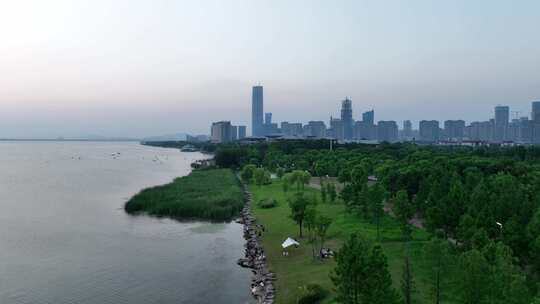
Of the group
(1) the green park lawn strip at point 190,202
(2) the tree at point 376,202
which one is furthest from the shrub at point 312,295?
A: (1) the green park lawn strip at point 190,202

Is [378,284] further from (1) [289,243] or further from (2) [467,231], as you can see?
(1) [289,243]

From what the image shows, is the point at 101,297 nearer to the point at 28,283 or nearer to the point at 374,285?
the point at 28,283

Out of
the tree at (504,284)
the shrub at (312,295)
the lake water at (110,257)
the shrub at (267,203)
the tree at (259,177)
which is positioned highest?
the tree at (504,284)

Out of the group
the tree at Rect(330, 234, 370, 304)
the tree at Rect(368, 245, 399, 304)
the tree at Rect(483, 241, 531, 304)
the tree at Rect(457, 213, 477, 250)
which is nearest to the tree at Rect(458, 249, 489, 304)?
the tree at Rect(483, 241, 531, 304)

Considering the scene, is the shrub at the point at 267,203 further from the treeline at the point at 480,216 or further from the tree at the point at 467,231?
the tree at the point at 467,231

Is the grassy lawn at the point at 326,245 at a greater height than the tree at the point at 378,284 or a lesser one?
lesser
